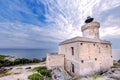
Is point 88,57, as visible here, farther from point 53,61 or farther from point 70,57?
point 53,61

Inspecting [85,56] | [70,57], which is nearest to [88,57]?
[85,56]

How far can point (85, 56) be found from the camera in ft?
52.4

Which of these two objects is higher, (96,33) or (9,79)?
(96,33)

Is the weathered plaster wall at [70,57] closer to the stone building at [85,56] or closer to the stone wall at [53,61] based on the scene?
the stone building at [85,56]

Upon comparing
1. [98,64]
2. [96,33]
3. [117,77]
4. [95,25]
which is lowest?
[117,77]

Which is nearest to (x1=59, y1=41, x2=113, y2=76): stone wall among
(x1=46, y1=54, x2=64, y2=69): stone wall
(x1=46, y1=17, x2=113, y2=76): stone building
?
(x1=46, y1=17, x2=113, y2=76): stone building

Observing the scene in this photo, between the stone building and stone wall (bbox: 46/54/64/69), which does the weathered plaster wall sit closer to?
the stone building

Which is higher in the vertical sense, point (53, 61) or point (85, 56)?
point (85, 56)

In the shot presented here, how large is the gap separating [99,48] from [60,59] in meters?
7.49

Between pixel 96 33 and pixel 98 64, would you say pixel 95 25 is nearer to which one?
pixel 96 33

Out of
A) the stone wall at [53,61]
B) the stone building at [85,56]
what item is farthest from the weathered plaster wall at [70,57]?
the stone wall at [53,61]

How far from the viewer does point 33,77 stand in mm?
11477

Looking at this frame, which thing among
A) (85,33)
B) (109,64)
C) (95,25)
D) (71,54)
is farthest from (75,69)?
(95,25)

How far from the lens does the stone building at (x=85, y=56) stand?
15727mm
